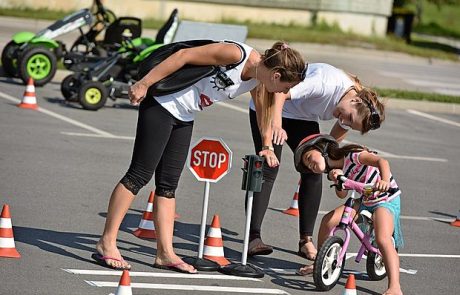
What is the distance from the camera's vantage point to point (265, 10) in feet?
111

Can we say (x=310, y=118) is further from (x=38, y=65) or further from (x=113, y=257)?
(x=38, y=65)

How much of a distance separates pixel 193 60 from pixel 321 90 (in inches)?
47.2

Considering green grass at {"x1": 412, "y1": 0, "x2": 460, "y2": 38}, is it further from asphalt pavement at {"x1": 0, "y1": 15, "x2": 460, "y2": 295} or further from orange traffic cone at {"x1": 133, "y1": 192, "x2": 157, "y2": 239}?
orange traffic cone at {"x1": 133, "y1": 192, "x2": 157, "y2": 239}

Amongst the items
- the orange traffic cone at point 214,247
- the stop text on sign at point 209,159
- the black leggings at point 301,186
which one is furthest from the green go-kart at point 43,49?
the stop text on sign at point 209,159

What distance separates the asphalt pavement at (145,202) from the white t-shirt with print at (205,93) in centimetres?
115

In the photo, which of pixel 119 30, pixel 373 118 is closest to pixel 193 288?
pixel 373 118

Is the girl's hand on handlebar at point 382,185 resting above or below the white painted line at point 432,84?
below

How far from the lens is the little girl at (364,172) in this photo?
789 centimetres

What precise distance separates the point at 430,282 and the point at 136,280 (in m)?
2.30

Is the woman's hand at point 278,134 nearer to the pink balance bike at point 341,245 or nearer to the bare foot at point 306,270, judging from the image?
the pink balance bike at point 341,245

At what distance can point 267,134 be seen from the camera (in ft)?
26.9

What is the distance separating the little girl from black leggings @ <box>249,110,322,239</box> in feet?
2.51

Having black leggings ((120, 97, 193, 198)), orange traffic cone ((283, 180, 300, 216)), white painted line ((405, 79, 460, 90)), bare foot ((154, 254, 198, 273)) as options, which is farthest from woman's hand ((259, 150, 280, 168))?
white painted line ((405, 79, 460, 90))

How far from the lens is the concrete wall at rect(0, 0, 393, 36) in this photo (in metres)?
31.6
